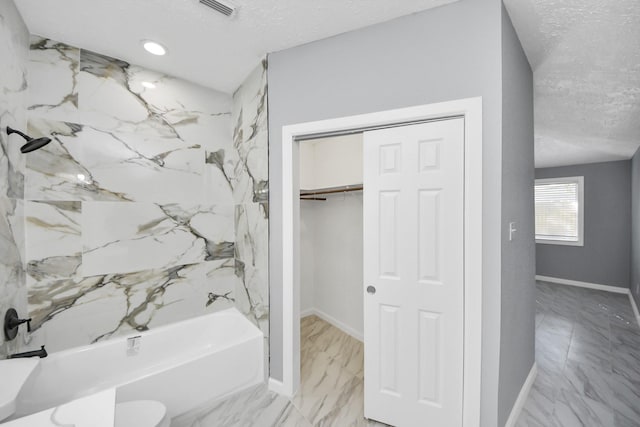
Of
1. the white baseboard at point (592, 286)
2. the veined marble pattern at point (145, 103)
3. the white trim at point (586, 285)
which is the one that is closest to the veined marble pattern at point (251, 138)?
the veined marble pattern at point (145, 103)

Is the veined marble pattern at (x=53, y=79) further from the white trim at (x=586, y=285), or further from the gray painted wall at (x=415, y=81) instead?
the white trim at (x=586, y=285)

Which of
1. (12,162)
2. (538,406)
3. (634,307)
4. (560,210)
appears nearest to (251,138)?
(12,162)

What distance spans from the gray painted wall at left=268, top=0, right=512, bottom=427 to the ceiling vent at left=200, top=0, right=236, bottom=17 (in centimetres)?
50

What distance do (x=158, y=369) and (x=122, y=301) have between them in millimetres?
611

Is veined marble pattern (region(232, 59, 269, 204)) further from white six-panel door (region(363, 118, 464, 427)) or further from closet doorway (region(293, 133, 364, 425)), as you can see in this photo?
white six-panel door (region(363, 118, 464, 427))

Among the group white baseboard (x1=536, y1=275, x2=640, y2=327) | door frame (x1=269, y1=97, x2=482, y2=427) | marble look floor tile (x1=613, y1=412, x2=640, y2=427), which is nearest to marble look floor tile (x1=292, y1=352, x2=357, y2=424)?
door frame (x1=269, y1=97, x2=482, y2=427)

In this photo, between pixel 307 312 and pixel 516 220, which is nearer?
pixel 516 220

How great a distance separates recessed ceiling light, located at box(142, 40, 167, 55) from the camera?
204 centimetres

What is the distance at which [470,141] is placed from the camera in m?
1.53

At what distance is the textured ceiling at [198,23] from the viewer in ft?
5.45

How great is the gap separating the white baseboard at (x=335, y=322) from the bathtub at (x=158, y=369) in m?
1.18

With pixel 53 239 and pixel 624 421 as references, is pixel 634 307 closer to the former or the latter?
pixel 624 421

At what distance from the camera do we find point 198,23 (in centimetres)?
183

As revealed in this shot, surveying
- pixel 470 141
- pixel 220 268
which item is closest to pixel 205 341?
pixel 220 268
